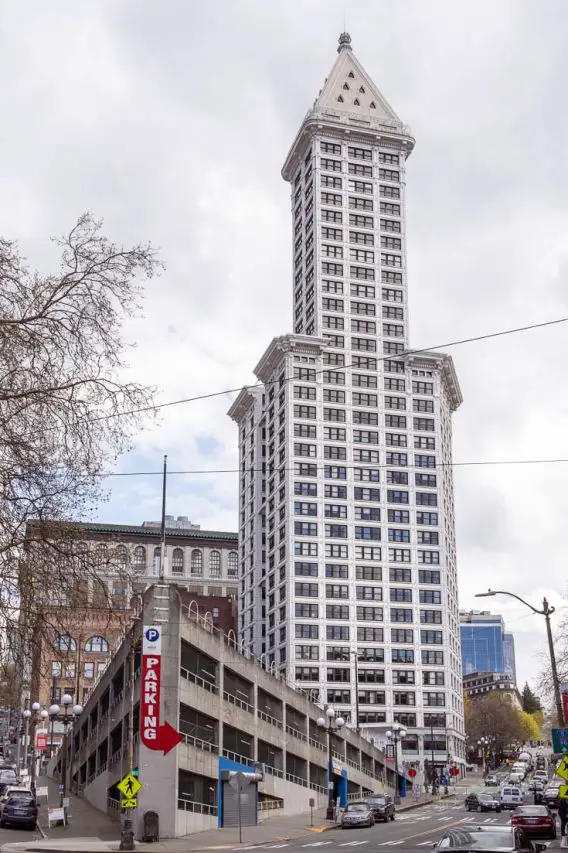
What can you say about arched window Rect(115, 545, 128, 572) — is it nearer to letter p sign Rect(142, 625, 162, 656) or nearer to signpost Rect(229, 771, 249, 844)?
signpost Rect(229, 771, 249, 844)

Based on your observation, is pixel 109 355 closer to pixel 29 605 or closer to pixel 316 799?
pixel 29 605

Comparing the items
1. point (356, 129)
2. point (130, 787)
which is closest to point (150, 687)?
point (130, 787)

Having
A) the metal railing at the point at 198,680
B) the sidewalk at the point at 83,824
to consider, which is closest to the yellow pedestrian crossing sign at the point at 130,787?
the sidewalk at the point at 83,824

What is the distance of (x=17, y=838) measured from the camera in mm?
41781

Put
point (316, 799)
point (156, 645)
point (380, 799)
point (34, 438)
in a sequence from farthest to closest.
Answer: point (316, 799)
point (380, 799)
point (156, 645)
point (34, 438)

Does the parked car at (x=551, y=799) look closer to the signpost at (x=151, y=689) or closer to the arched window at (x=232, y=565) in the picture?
the signpost at (x=151, y=689)

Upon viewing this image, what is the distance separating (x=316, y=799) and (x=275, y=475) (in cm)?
7754

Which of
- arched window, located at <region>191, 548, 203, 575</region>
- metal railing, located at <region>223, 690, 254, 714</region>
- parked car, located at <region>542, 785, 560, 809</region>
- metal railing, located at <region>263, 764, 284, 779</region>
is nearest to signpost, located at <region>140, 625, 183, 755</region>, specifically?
metal railing, located at <region>223, 690, 254, 714</region>

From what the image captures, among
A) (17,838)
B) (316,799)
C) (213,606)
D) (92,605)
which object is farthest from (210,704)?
(213,606)

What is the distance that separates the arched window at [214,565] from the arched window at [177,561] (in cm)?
628

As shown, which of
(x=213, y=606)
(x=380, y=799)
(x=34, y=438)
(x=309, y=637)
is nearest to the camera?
(x=34, y=438)

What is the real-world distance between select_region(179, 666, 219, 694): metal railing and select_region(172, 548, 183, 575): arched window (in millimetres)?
136209

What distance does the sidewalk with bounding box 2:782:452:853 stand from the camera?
37.3 metres

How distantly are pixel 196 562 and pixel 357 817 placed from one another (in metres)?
138
